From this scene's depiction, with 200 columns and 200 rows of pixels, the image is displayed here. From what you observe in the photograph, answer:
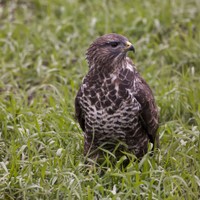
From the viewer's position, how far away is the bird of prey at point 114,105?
5875mm

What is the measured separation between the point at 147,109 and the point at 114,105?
0.33 m

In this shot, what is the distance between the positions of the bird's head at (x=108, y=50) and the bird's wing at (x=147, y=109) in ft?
0.81

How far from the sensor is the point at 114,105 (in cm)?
584

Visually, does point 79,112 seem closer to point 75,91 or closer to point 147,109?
point 147,109

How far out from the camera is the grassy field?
5.74 meters

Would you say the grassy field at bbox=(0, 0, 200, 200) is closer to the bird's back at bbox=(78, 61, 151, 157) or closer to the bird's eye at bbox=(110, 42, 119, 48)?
the bird's back at bbox=(78, 61, 151, 157)

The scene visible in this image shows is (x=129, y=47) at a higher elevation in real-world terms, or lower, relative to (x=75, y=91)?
higher

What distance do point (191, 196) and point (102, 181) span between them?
0.72 m

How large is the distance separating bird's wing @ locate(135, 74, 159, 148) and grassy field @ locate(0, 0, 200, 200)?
0.76 feet

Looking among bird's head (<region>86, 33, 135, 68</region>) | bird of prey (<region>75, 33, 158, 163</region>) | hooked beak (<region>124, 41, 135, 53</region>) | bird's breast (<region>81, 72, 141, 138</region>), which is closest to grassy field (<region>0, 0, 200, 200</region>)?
bird of prey (<region>75, 33, 158, 163</region>)

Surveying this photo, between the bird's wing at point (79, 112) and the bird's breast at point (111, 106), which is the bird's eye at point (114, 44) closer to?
the bird's breast at point (111, 106)

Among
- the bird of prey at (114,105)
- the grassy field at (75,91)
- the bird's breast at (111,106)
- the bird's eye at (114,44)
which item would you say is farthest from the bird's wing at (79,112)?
the bird's eye at (114,44)

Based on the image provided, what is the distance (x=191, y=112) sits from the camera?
7.06 m

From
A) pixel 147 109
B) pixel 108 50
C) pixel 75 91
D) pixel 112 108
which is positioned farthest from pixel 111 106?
pixel 75 91
